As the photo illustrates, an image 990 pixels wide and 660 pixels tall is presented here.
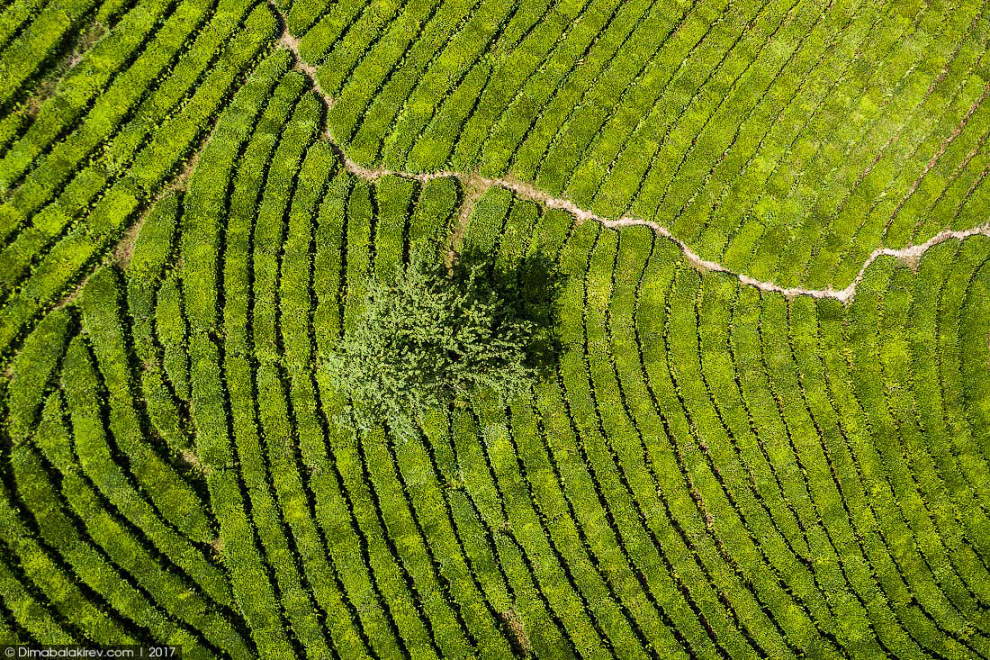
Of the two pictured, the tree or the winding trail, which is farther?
the winding trail

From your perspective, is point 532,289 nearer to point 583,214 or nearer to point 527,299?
point 527,299

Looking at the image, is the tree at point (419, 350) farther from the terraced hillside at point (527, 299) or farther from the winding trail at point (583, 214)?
the winding trail at point (583, 214)

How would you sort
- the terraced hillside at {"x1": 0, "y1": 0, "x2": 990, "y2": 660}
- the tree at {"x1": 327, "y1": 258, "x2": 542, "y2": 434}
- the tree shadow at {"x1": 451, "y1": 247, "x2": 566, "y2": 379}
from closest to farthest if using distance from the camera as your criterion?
the tree at {"x1": 327, "y1": 258, "x2": 542, "y2": 434} → the terraced hillside at {"x1": 0, "y1": 0, "x2": 990, "y2": 660} → the tree shadow at {"x1": 451, "y1": 247, "x2": 566, "y2": 379}

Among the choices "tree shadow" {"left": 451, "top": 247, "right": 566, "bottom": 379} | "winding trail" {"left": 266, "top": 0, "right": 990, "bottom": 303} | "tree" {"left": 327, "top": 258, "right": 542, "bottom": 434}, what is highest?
"winding trail" {"left": 266, "top": 0, "right": 990, "bottom": 303}

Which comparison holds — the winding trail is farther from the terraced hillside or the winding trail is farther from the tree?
the tree

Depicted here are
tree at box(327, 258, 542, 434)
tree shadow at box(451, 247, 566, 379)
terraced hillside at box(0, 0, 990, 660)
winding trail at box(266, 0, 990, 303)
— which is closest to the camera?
tree at box(327, 258, 542, 434)

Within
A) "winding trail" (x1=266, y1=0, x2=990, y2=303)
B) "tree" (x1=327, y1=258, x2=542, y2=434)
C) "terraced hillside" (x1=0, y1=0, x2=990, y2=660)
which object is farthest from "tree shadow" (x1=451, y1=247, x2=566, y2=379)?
"winding trail" (x1=266, y1=0, x2=990, y2=303)

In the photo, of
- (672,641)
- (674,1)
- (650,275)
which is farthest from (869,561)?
(674,1)
